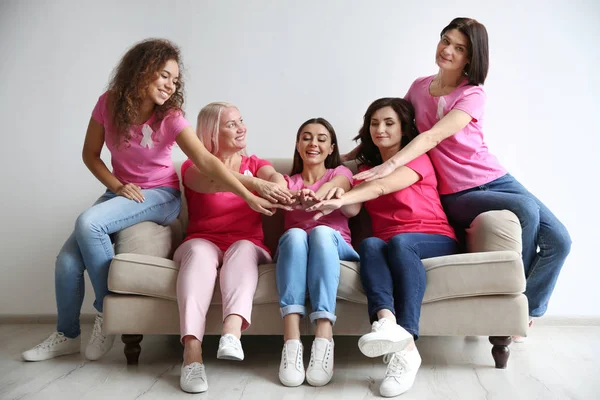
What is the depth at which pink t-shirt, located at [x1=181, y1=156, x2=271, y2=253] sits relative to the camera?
2672 millimetres

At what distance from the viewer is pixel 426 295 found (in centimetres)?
231

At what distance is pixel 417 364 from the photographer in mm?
2182

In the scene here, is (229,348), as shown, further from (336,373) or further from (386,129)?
(386,129)

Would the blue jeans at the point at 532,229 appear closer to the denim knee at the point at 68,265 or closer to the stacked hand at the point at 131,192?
the stacked hand at the point at 131,192

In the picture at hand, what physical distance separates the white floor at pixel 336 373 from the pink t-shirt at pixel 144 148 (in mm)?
755

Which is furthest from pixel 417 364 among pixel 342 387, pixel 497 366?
pixel 497 366

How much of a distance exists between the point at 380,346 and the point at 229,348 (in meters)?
0.51

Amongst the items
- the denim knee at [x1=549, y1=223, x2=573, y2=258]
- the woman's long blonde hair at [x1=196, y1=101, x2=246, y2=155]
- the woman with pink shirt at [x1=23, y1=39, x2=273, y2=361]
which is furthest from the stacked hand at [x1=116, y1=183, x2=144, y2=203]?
the denim knee at [x1=549, y1=223, x2=573, y2=258]

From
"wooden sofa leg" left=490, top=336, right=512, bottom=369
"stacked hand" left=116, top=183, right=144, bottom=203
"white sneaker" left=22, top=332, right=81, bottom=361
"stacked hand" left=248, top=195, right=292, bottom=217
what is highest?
"stacked hand" left=116, top=183, right=144, bottom=203

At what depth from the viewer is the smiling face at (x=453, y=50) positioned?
265 cm

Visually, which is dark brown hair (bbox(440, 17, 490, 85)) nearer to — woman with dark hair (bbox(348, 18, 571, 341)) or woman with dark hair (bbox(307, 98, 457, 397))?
woman with dark hair (bbox(348, 18, 571, 341))

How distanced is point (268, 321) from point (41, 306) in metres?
1.69

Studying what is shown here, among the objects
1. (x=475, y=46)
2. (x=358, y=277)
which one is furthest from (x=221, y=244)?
(x=475, y=46)

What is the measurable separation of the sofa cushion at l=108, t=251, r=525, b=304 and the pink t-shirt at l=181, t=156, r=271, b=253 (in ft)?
0.85
